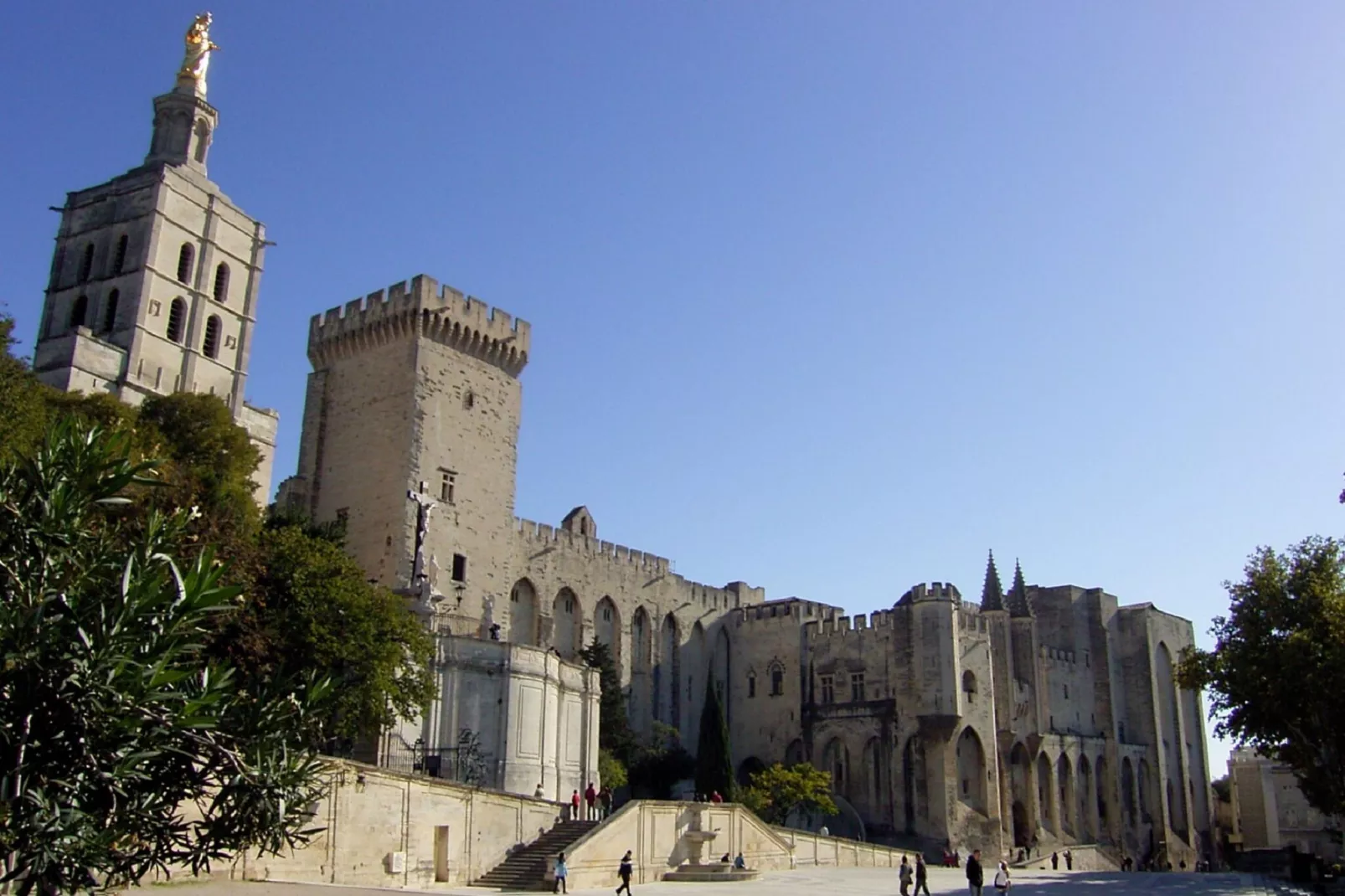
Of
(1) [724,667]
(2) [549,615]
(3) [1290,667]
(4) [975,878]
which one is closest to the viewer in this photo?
(4) [975,878]

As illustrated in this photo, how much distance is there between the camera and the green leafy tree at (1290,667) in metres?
28.0

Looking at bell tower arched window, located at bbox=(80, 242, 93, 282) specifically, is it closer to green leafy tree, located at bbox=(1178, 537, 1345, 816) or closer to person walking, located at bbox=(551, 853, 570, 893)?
person walking, located at bbox=(551, 853, 570, 893)

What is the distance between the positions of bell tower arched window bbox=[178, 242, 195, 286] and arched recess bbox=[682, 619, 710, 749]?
74.4ft

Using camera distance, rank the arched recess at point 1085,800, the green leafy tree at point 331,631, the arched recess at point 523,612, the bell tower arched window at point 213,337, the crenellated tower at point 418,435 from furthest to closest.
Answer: the arched recess at point 1085,800 < the arched recess at point 523,612 < the bell tower arched window at point 213,337 < the crenellated tower at point 418,435 < the green leafy tree at point 331,631

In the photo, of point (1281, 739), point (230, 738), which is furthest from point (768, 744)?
point (230, 738)

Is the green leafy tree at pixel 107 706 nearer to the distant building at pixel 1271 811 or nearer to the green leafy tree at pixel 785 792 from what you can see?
the green leafy tree at pixel 785 792

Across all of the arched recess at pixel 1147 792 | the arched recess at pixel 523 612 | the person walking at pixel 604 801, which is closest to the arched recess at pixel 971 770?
the arched recess at pixel 1147 792

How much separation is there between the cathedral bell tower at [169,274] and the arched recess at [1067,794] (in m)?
32.9

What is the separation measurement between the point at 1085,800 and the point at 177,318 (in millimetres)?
40002

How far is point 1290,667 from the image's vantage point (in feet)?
92.3

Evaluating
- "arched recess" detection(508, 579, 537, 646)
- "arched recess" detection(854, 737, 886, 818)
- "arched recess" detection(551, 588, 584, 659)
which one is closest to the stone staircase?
"arched recess" detection(508, 579, 537, 646)

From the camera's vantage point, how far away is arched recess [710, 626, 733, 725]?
5103 centimetres

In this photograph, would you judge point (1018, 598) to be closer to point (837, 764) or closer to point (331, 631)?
point (837, 764)

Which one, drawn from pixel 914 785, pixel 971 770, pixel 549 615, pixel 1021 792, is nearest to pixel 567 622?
pixel 549 615
